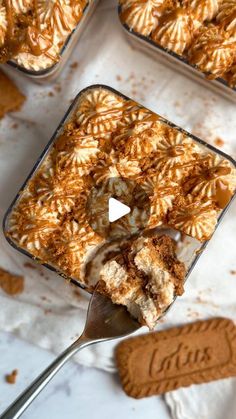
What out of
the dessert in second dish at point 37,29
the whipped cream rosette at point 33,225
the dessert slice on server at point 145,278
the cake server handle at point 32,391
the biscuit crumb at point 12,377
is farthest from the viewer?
the biscuit crumb at point 12,377

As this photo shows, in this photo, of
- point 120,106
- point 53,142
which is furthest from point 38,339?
point 120,106

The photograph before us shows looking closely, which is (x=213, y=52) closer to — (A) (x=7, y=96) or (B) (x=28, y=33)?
(B) (x=28, y=33)

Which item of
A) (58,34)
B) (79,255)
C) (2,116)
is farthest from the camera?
(2,116)

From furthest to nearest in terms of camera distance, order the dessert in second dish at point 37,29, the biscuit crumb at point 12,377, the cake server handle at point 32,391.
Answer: the biscuit crumb at point 12,377, the dessert in second dish at point 37,29, the cake server handle at point 32,391

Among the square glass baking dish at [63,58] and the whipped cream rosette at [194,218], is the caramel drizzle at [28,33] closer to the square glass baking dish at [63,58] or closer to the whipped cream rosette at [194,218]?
the square glass baking dish at [63,58]

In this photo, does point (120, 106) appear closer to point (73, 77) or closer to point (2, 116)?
point (73, 77)

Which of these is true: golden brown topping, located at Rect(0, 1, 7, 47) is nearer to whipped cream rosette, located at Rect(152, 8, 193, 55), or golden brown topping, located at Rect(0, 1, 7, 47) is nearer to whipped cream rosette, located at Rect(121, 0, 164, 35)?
whipped cream rosette, located at Rect(121, 0, 164, 35)
